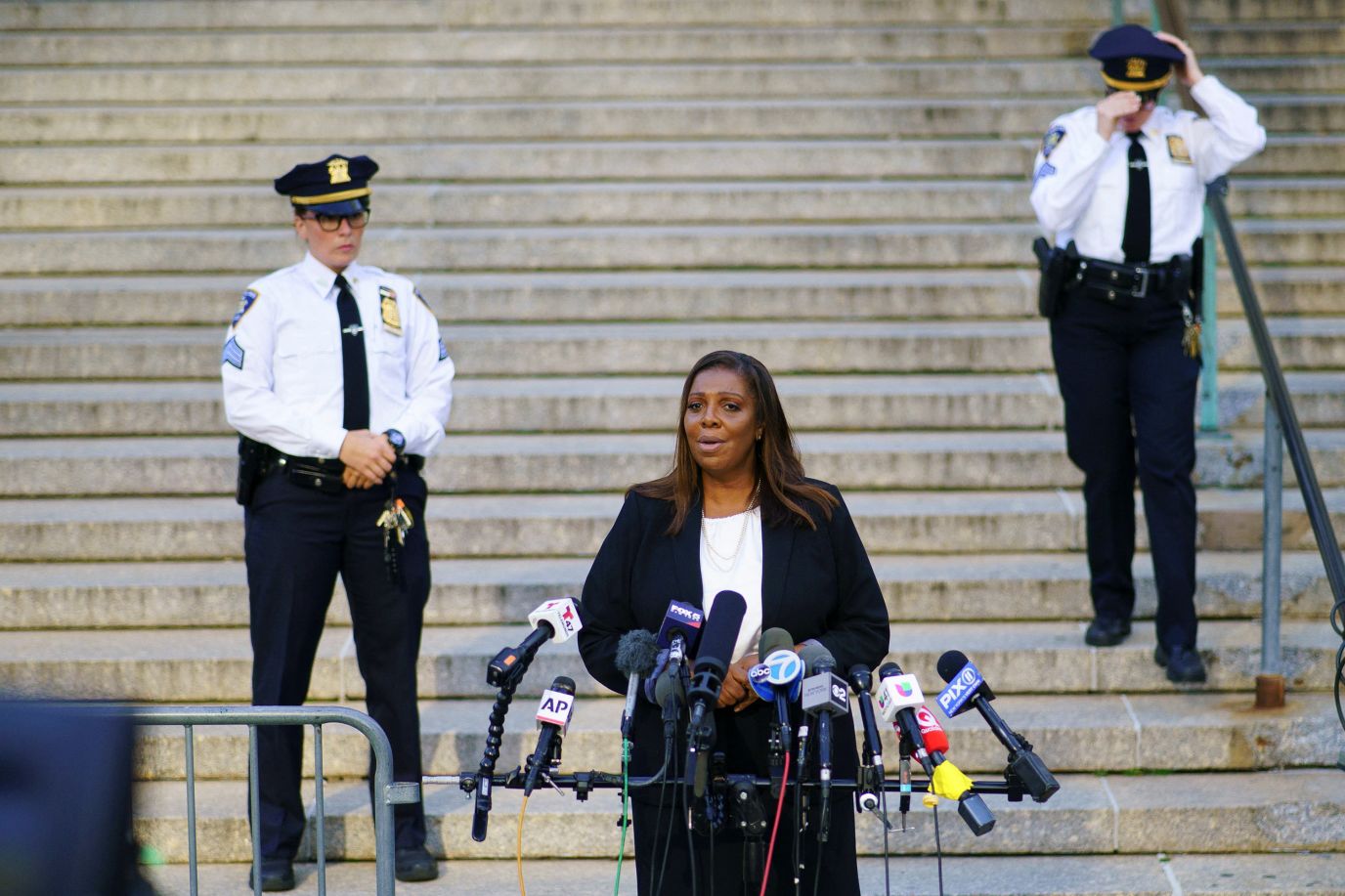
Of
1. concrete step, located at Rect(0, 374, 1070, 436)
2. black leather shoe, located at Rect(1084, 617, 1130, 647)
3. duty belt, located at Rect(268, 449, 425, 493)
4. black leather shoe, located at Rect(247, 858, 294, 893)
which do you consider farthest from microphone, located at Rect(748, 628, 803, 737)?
concrete step, located at Rect(0, 374, 1070, 436)

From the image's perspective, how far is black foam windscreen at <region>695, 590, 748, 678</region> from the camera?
3115 millimetres

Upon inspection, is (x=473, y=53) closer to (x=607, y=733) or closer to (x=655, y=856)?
(x=607, y=733)

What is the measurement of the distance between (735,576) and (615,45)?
6620mm

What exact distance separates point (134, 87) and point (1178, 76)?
5.90 meters

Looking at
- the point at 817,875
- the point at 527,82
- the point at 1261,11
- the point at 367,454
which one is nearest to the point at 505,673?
the point at 817,875

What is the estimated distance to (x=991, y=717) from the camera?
120 inches

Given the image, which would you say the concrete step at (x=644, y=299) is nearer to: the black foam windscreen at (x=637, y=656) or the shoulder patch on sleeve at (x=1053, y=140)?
the shoulder patch on sleeve at (x=1053, y=140)

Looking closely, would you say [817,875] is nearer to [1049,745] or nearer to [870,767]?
[870,767]

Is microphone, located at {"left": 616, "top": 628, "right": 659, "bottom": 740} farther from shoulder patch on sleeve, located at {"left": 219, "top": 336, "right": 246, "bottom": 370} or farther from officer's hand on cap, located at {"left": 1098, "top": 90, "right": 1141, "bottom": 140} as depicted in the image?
officer's hand on cap, located at {"left": 1098, "top": 90, "right": 1141, "bottom": 140}

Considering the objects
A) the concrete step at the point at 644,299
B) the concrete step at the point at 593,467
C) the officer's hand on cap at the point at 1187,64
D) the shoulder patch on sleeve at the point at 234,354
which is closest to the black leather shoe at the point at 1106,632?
the concrete step at the point at 593,467

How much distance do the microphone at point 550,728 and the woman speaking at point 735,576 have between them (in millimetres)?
338

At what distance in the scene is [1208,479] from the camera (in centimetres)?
699

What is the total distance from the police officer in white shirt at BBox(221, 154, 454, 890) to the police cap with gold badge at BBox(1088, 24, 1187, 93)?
2.72m

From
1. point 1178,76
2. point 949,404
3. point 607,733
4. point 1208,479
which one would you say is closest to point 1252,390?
point 1208,479
